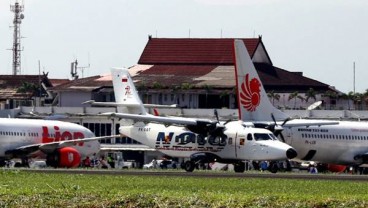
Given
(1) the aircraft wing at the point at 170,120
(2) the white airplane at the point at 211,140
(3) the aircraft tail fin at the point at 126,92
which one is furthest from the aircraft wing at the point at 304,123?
(3) the aircraft tail fin at the point at 126,92

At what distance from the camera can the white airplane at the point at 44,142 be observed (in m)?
93.6

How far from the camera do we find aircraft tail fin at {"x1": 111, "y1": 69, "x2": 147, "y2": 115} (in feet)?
332

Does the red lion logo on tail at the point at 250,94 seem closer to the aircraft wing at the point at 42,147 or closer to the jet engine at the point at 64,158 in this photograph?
the aircraft wing at the point at 42,147

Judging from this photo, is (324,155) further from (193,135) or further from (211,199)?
(211,199)

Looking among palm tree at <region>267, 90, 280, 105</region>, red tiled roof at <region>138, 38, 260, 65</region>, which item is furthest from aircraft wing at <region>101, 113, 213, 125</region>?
red tiled roof at <region>138, 38, 260, 65</region>

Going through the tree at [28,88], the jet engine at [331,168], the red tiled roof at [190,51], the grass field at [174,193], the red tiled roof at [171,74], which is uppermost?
the red tiled roof at [190,51]

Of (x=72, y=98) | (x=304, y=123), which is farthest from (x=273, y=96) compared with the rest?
(x=304, y=123)

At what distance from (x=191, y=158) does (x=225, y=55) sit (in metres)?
95.1

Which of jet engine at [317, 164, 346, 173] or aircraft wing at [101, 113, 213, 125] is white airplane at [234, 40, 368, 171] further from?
aircraft wing at [101, 113, 213, 125]

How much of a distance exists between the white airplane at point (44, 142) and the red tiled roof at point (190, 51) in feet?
246

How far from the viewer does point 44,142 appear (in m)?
96.9

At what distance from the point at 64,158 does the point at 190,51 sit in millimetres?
85316

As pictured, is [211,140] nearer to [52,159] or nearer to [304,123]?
[304,123]

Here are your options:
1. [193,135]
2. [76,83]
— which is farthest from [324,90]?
[193,135]
